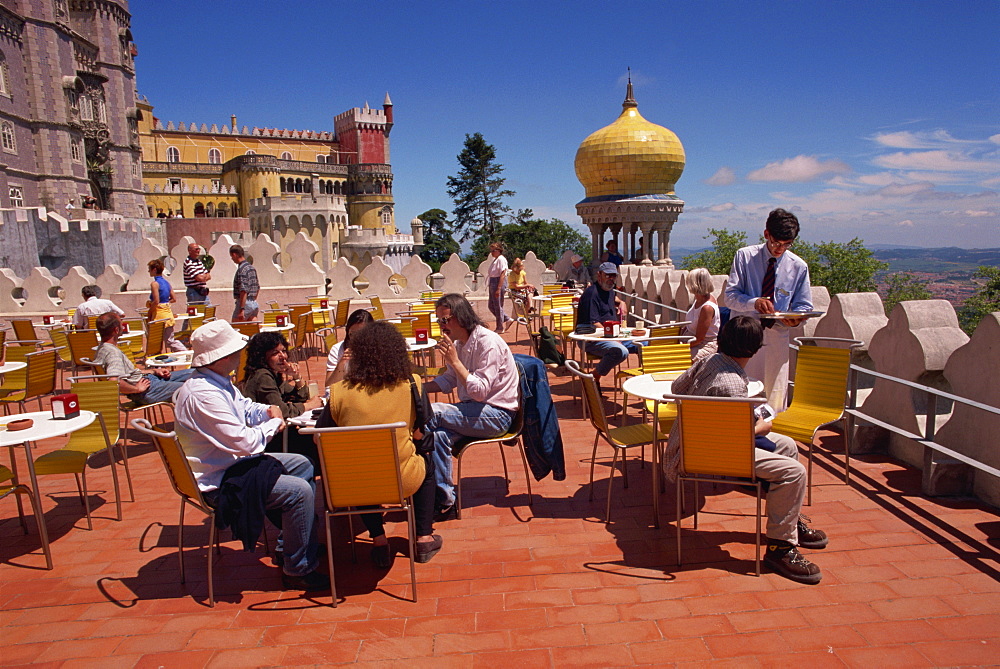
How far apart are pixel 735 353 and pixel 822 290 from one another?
311 centimetres

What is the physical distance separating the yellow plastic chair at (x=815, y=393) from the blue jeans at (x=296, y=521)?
2.81m

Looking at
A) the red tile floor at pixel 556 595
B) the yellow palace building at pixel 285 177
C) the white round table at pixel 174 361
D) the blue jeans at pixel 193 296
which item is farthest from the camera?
the yellow palace building at pixel 285 177

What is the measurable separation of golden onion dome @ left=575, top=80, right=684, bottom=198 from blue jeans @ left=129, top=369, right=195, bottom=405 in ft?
69.0

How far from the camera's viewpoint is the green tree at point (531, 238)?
65525 mm

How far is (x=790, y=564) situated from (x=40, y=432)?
162 inches

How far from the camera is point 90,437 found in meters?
4.40


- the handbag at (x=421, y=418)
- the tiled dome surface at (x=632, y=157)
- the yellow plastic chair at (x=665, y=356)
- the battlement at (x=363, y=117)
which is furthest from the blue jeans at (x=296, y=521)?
the battlement at (x=363, y=117)

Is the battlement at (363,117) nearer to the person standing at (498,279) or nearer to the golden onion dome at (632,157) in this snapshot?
the golden onion dome at (632,157)

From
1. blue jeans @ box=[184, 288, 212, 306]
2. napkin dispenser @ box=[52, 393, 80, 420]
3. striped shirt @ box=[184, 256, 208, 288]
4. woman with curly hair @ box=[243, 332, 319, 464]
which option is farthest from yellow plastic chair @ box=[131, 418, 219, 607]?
blue jeans @ box=[184, 288, 212, 306]

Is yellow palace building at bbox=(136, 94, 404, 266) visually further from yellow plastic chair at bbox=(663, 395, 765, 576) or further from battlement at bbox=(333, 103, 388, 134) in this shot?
yellow plastic chair at bbox=(663, 395, 765, 576)

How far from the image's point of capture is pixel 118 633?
293 centimetres

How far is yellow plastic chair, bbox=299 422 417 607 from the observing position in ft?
9.73

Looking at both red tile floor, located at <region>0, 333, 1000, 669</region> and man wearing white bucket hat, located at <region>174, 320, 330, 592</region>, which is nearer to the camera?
red tile floor, located at <region>0, 333, 1000, 669</region>

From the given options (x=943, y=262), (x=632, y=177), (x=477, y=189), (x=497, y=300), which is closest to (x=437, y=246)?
(x=477, y=189)
